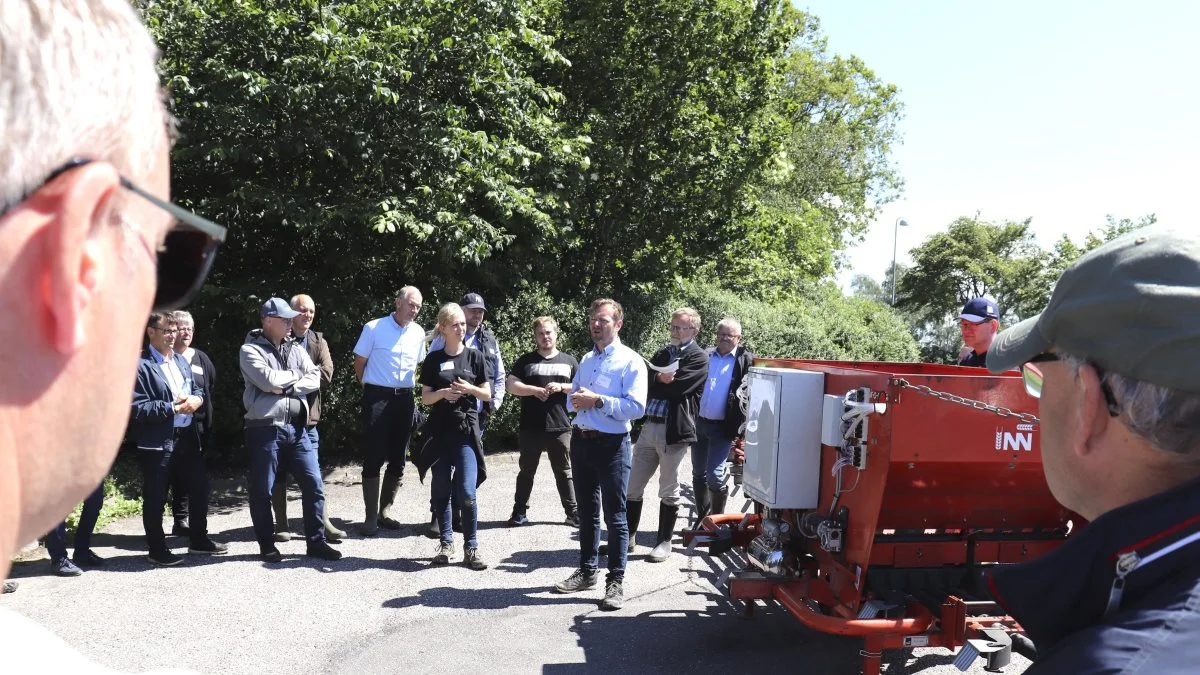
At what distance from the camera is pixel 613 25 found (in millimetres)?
14367

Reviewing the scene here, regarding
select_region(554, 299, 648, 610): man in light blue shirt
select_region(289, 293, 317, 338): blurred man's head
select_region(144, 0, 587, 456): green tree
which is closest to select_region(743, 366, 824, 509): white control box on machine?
select_region(554, 299, 648, 610): man in light blue shirt

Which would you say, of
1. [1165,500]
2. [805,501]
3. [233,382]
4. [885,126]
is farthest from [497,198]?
[885,126]

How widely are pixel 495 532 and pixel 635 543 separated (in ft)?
4.45

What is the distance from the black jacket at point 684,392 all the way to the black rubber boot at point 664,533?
1.99ft

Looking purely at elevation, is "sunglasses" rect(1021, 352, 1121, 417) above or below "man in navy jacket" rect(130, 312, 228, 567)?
above

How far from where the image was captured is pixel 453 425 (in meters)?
7.11

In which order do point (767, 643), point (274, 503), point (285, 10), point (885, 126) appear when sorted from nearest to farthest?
A: point (767, 643) < point (274, 503) < point (285, 10) < point (885, 126)

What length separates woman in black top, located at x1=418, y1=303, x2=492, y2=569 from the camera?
705 centimetres

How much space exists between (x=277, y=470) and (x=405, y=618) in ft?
7.44

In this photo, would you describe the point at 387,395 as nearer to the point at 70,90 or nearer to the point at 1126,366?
the point at 1126,366

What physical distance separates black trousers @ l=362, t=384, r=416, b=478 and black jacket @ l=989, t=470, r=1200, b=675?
7.46m

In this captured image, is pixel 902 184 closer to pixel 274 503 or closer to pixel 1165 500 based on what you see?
pixel 274 503

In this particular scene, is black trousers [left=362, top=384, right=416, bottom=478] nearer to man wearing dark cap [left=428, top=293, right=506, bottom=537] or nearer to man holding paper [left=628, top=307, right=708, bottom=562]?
man wearing dark cap [left=428, top=293, right=506, bottom=537]

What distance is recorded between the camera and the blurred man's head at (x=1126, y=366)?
44.1 inches
